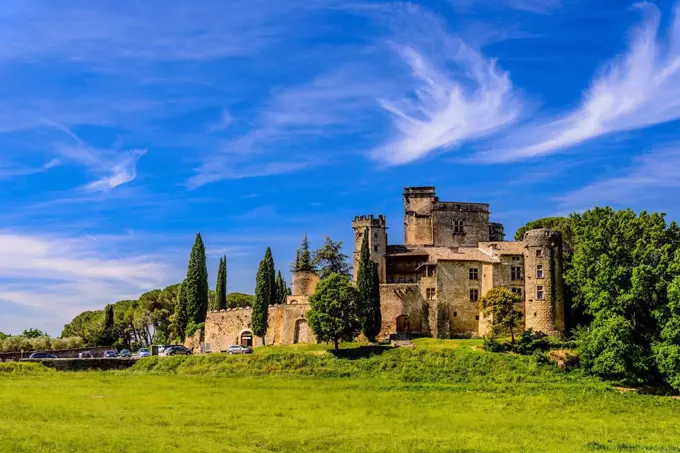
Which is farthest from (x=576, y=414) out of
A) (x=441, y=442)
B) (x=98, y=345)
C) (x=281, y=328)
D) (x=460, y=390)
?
(x=98, y=345)

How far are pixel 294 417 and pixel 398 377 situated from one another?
18171 mm

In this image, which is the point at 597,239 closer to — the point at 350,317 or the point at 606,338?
the point at 606,338

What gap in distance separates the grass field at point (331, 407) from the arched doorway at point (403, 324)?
7.26 metres

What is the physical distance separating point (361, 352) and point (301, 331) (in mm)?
13424

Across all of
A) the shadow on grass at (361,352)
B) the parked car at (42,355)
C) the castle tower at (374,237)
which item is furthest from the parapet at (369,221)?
the parked car at (42,355)

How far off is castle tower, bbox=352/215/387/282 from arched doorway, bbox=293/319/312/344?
7.33 metres

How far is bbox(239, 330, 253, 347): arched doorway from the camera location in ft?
276

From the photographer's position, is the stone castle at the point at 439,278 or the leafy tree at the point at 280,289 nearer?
the stone castle at the point at 439,278

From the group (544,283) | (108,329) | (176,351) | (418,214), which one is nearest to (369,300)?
(544,283)

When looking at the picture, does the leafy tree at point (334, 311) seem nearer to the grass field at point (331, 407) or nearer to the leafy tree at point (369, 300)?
the leafy tree at point (369, 300)

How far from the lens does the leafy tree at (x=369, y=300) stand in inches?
2724

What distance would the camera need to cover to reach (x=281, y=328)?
7925 cm

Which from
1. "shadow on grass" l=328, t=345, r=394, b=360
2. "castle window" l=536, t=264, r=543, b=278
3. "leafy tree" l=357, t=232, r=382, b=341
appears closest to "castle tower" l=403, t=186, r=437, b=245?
"leafy tree" l=357, t=232, r=382, b=341

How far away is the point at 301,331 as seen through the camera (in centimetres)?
Answer: 7762
